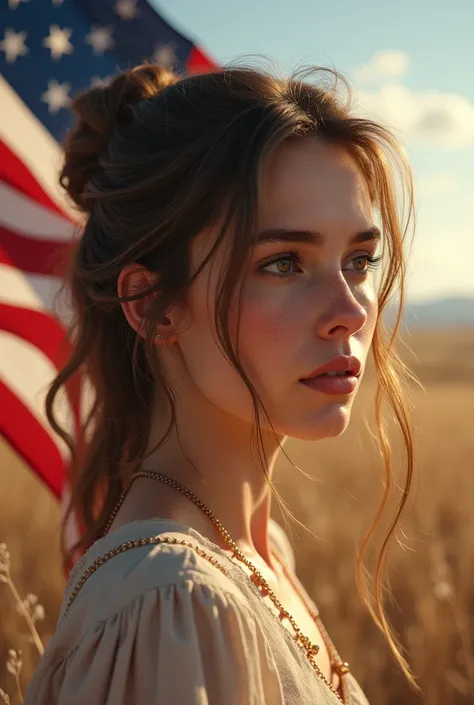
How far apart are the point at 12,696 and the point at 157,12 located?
270 cm

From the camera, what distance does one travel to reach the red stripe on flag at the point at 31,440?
2.75 metres

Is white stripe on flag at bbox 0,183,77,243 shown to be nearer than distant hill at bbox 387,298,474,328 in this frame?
Yes

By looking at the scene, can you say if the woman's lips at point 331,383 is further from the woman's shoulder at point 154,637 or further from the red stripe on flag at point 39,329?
the red stripe on flag at point 39,329

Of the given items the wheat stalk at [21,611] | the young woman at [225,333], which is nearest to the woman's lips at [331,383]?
the young woman at [225,333]

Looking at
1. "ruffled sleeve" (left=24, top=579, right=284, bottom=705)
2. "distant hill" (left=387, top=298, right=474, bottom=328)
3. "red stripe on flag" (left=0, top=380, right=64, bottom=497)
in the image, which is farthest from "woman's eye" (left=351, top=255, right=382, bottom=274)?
"distant hill" (left=387, top=298, right=474, bottom=328)

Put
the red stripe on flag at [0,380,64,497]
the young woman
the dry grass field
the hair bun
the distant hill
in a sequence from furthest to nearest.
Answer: the distant hill, the dry grass field, the red stripe on flag at [0,380,64,497], the hair bun, the young woman

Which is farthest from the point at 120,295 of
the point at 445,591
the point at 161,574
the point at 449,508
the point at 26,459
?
the point at 449,508

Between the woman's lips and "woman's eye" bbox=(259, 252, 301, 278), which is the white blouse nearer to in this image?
the woman's lips

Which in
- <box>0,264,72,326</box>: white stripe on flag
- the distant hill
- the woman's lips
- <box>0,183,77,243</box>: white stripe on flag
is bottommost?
the woman's lips

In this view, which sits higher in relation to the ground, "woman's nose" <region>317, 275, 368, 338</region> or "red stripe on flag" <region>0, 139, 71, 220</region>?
"red stripe on flag" <region>0, 139, 71, 220</region>

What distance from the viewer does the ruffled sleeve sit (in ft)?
4.12

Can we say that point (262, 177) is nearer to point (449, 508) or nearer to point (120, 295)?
point (120, 295)

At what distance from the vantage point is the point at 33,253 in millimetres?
2936

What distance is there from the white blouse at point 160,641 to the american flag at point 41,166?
4.25ft
